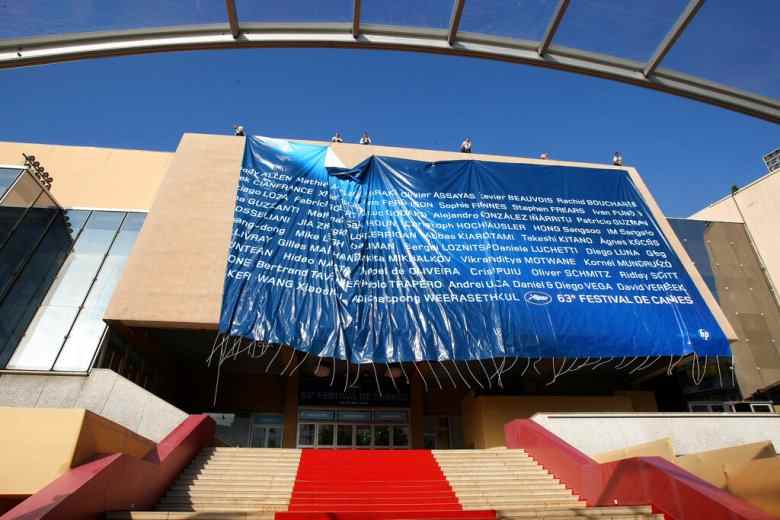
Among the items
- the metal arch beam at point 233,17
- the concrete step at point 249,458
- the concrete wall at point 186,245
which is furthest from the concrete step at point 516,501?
the concrete wall at point 186,245

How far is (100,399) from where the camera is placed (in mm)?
9781

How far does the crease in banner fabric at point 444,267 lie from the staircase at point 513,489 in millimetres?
2217

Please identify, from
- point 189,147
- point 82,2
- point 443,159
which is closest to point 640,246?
point 443,159

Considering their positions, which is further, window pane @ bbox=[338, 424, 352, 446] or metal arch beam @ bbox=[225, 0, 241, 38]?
window pane @ bbox=[338, 424, 352, 446]

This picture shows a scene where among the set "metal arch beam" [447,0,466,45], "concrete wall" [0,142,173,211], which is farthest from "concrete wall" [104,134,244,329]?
"metal arch beam" [447,0,466,45]

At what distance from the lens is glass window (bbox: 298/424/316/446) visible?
1509 cm

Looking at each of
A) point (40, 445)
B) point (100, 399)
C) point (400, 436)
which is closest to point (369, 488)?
point (40, 445)

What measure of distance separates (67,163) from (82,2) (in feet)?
50.7

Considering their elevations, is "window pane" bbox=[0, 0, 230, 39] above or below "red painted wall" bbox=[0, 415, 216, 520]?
above

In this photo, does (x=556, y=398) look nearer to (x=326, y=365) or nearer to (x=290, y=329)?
(x=326, y=365)

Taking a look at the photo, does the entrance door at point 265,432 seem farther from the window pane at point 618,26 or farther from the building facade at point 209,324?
the window pane at point 618,26

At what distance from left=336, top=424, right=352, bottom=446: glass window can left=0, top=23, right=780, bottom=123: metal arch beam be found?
13760mm

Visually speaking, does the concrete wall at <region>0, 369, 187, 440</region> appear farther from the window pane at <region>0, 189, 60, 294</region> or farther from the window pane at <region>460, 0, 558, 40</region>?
the window pane at <region>460, 0, 558, 40</region>

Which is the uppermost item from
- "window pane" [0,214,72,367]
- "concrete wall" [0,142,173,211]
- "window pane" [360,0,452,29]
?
"concrete wall" [0,142,173,211]
